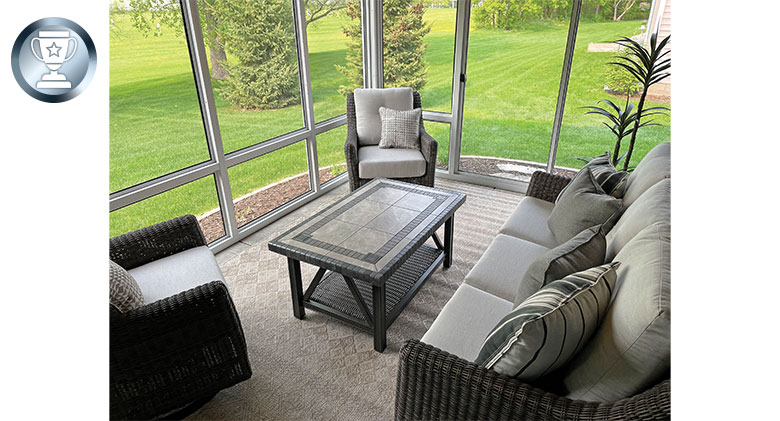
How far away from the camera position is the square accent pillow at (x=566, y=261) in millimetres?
1379

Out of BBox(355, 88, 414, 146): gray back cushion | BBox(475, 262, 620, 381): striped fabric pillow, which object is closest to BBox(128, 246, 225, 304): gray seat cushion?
BBox(475, 262, 620, 381): striped fabric pillow

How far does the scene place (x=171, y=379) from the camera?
1.57 metres

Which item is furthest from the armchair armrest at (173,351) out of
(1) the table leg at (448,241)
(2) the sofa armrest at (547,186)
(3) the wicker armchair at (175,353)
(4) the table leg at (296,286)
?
(2) the sofa armrest at (547,186)

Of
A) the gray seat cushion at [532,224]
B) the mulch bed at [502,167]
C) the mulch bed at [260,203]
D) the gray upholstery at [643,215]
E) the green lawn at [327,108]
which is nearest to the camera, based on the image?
the gray upholstery at [643,215]

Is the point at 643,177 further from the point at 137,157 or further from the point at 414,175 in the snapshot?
the point at 137,157

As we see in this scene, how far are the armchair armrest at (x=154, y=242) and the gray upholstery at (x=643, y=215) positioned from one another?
1892 millimetres

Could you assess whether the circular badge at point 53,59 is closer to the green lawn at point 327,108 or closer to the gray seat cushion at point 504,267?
the gray seat cushion at point 504,267

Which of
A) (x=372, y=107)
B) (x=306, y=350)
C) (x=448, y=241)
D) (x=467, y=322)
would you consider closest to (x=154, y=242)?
(x=306, y=350)

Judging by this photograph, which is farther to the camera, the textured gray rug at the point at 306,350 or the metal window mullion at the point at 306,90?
the metal window mullion at the point at 306,90

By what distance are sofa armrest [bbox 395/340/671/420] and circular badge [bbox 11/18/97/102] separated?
110 cm

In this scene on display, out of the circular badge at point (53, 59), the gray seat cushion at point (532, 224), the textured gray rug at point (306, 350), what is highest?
the circular badge at point (53, 59)

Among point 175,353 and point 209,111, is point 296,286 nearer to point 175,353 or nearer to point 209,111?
point 175,353

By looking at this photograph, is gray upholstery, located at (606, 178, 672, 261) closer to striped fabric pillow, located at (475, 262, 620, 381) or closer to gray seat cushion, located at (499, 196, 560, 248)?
striped fabric pillow, located at (475, 262, 620, 381)
